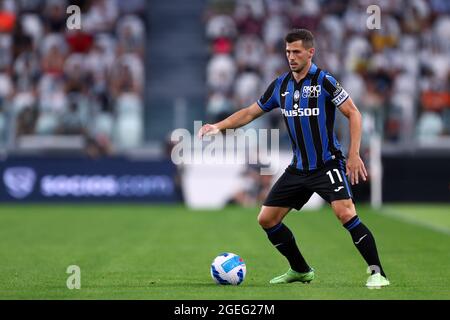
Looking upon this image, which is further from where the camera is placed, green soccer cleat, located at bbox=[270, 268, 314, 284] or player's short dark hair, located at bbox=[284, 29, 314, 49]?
green soccer cleat, located at bbox=[270, 268, 314, 284]

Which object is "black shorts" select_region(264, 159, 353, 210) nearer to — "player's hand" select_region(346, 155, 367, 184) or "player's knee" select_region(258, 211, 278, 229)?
"player's knee" select_region(258, 211, 278, 229)

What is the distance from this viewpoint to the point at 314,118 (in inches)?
383

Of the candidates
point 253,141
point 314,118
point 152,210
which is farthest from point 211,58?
point 314,118

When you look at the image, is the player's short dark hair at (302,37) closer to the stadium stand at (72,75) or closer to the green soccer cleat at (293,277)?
the green soccer cleat at (293,277)

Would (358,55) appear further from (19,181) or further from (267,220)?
(267,220)

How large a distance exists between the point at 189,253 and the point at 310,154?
4.24 meters

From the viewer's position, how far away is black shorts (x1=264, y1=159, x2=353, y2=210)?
31.6 ft

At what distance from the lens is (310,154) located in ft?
32.1

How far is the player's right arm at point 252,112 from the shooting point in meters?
10.0

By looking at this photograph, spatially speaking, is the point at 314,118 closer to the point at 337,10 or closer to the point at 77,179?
the point at 77,179

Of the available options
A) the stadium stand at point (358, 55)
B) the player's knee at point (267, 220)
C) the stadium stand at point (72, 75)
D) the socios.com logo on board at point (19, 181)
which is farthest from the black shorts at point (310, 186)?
the socios.com logo on board at point (19, 181)

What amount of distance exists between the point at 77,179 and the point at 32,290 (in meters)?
15.5

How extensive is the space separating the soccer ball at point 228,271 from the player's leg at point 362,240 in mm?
1118

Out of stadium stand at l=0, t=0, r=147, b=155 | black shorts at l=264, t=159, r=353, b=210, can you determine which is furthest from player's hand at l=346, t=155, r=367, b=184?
stadium stand at l=0, t=0, r=147, b=155
